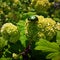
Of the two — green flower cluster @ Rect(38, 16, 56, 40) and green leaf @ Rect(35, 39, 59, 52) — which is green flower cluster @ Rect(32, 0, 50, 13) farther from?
green leaf @ Rect(35, 39, 59, 52)

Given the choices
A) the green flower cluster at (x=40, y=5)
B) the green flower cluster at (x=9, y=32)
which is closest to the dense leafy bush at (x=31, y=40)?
the green flower cluster at (x=9, y=32)

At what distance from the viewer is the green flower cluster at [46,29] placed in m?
2.00

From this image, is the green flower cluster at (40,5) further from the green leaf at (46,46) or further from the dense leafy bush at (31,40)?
the green leaf at (46,46)

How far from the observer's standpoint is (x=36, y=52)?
2053mm

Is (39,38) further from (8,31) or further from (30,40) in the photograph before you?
(8,31)

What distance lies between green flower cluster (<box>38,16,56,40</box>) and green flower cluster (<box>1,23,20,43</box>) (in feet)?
0.67

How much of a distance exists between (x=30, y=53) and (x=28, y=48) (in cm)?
7

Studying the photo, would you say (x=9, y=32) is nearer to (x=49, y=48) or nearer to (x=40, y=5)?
(x=49, y=48)

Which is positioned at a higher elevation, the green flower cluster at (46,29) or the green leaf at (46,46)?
the green flower cluster at (46,29)

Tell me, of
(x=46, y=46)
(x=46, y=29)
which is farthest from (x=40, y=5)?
(x=46, y=46)

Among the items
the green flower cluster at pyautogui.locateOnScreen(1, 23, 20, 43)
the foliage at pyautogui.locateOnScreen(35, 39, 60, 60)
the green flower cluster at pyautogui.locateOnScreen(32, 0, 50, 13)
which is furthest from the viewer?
the green flower cluster at pyautogui.locateOnScreen(32, 0, 50, 13)

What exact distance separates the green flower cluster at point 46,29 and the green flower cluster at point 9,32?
0.67 feet

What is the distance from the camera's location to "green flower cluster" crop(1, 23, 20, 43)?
6.56 ft

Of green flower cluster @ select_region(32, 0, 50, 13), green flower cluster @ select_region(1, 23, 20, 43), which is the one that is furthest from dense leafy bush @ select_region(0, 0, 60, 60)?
green flower cluster @ select_region(32, 0, 50, 13)
